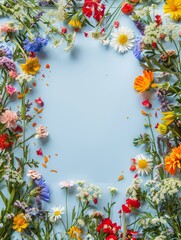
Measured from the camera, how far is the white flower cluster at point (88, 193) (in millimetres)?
1534

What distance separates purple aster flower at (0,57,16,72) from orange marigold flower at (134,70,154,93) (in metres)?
0.38

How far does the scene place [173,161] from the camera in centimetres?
146

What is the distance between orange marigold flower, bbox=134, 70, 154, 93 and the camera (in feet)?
5.15

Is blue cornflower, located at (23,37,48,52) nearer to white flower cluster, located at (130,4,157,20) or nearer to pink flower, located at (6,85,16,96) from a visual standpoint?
pink flower, located at (6,85,16,96)

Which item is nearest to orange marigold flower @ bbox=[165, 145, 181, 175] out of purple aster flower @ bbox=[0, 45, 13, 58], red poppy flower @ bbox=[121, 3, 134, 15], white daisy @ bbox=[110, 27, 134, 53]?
white daisy @ bbox=[110, 27, 134, 53]

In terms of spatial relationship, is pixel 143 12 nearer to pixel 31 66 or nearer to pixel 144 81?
pixel 144 81

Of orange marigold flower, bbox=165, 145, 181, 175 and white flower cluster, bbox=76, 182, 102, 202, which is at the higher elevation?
orange marigold flower, bbox=165, 145, 181, 175

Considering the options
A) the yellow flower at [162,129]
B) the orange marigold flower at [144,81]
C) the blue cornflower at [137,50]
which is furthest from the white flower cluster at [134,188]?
the blue cornflower at [137,50]

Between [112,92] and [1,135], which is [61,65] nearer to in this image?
[112,92]

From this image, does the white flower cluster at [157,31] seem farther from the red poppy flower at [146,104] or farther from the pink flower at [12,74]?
the pink flower at [12,74]

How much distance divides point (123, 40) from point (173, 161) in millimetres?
414

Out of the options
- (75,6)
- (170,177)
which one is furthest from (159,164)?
(75,6)

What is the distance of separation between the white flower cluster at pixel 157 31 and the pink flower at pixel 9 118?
451mm

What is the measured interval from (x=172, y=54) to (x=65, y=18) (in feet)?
1.15
